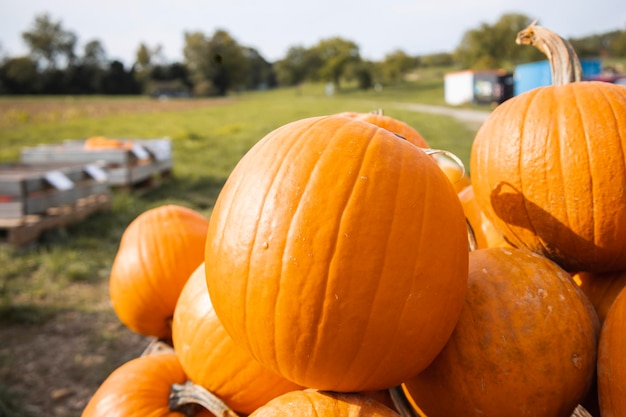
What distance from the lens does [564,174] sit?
3.96ft

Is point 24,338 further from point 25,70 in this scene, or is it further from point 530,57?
point 25,70

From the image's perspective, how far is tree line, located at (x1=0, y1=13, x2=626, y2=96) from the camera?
153 ft

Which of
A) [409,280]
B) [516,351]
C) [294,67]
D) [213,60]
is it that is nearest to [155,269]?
[409,280]

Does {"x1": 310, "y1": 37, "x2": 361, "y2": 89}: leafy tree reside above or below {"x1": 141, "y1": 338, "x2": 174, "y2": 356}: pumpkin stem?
above

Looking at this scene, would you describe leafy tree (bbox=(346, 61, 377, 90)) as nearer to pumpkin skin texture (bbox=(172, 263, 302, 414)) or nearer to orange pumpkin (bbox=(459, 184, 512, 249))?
orange pumpkin (bbox=(459, 184, 512, 249))

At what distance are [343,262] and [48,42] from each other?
84.3m

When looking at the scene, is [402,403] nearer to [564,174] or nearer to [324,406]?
[324,406]

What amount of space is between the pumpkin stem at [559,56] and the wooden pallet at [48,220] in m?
5.13

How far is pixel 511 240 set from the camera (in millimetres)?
1383

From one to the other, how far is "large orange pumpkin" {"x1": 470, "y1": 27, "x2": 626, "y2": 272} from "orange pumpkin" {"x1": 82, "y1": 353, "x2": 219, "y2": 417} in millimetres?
993

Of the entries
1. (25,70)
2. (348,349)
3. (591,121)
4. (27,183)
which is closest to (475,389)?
(348,349)

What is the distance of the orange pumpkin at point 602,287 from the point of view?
1.24m

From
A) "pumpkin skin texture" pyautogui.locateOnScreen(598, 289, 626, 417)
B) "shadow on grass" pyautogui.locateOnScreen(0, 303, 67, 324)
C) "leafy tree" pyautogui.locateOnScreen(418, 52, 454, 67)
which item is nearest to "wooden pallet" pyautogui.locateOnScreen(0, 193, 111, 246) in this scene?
"shadow on grass" pyautogui.locateOnScreen(0, 303, 67, 324)

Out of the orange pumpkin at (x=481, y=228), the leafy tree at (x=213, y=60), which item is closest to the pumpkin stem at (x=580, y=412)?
the orange pumpkin at (x=481, y=228)
